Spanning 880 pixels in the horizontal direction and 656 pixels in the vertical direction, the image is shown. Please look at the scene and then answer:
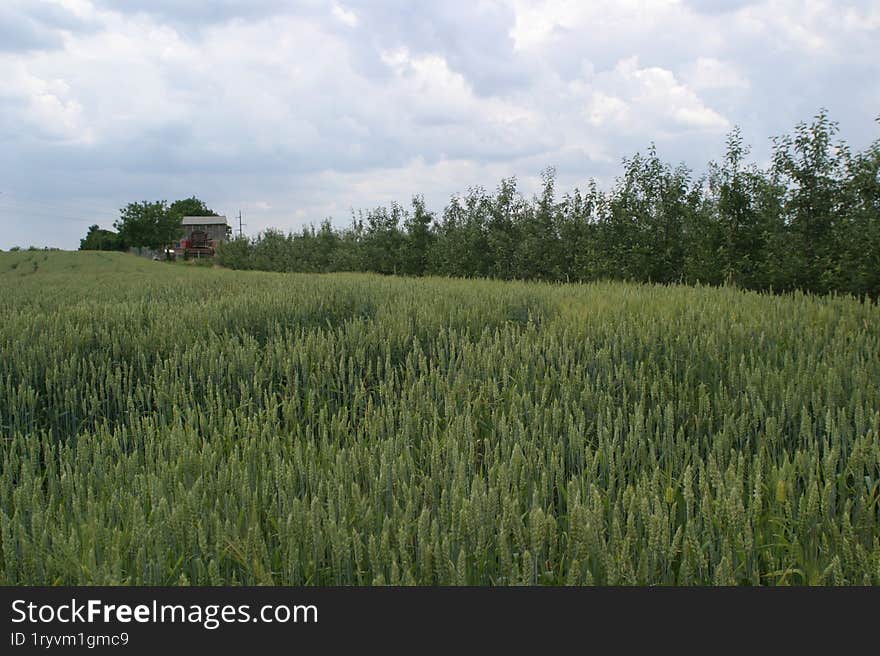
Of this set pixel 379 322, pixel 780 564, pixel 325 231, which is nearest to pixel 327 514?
pixel 780 564

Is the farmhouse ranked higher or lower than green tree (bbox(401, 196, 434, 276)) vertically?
higher

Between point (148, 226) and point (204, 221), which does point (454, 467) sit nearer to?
point (148, 226)

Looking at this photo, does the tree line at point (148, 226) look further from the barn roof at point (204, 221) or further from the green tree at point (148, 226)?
the barn roof at point (204, 221)

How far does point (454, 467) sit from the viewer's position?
2.29 meters

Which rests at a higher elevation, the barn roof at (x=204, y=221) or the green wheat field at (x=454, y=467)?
the barn roof at (x=204, y=221)

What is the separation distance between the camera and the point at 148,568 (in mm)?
1749

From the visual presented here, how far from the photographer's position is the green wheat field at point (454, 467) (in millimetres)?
1784

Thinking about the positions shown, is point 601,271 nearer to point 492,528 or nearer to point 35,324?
point 35,324

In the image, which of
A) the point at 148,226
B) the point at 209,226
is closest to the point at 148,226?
the point at 148,226

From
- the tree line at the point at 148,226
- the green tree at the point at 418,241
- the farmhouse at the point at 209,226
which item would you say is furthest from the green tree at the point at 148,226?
the green tree at the point at 418,241

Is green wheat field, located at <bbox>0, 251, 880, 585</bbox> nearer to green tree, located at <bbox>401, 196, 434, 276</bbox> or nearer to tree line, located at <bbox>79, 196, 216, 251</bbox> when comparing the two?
green tree, located at <bbox>401, 196, 434, 276</bbox>

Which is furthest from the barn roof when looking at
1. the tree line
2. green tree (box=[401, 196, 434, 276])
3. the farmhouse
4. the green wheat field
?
the green wheat field

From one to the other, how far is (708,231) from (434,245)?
12.1 metres

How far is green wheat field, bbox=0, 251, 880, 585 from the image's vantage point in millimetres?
1784
